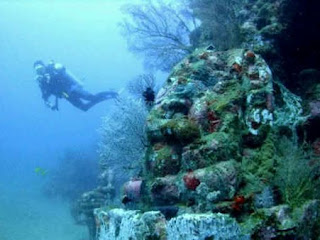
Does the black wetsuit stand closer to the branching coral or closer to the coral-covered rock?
the coral-covered rock

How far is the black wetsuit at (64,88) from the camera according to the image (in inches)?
661

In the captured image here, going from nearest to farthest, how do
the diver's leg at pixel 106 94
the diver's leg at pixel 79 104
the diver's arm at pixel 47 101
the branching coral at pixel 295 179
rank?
the branching coral at pixel 295 179 → the diver's arm at pixel 47 101 → the diver's leg at pixel 79 104 → the diver's leg at pixel 106 94

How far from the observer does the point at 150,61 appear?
10.9 metres

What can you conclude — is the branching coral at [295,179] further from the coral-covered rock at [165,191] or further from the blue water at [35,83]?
the blue water at [35,83]

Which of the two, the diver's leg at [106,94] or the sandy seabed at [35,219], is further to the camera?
the diver's leg at [106,94]

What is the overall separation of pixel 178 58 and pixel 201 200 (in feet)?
21.5

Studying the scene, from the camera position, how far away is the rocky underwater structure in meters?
3.91

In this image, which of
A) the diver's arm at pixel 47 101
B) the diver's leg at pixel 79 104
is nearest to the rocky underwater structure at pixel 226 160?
the diver's arm at pixel 47 101

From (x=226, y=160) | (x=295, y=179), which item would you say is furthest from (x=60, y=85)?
(x=295, y=179)

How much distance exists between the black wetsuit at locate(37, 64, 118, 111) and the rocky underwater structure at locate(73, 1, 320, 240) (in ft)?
39.6

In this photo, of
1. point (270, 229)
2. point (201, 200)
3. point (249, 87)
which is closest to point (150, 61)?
point (249, 87)

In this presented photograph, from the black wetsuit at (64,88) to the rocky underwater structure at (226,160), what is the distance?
39.6 ft

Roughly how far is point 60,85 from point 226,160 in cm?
1420

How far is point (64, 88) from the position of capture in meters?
17.5
